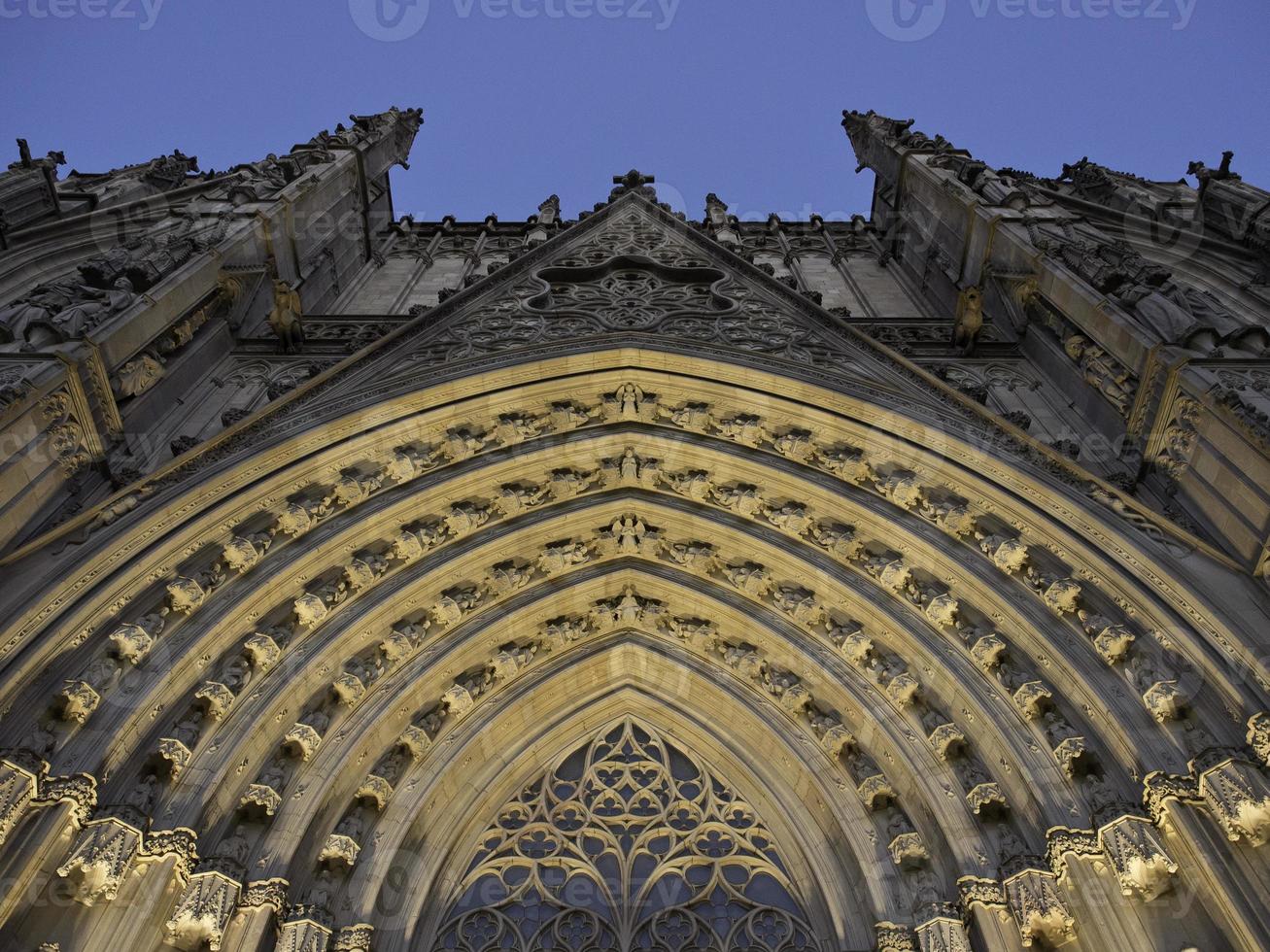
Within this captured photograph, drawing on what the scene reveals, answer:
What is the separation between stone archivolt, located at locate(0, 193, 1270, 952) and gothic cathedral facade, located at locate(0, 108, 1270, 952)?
0.12ft

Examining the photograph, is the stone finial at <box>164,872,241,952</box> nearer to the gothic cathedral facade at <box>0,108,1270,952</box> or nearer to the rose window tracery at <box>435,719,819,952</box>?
the gothic cathedral facade at <box>0,108,1270,952</box>

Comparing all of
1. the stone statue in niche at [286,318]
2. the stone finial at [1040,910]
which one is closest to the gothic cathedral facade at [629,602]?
the stone finial at [1040,910]

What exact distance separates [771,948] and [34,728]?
5.95 m

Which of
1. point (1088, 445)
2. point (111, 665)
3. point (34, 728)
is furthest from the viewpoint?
point (1088, 445)

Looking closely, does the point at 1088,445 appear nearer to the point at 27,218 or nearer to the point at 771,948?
the point at 771,948

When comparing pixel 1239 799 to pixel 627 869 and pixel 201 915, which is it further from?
pixel 201 915

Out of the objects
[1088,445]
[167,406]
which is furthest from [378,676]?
[1088,445]

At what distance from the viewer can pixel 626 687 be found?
9.68 metres

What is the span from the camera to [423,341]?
1038 centimetres

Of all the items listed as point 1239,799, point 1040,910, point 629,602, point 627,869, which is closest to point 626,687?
point 629,602

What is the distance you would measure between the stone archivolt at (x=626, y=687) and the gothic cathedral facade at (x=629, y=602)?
4 centimetres

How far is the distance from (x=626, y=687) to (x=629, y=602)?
3.12ft

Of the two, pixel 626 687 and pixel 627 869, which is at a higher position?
pixel 626 687

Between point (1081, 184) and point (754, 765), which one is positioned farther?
point (1081, 184)
